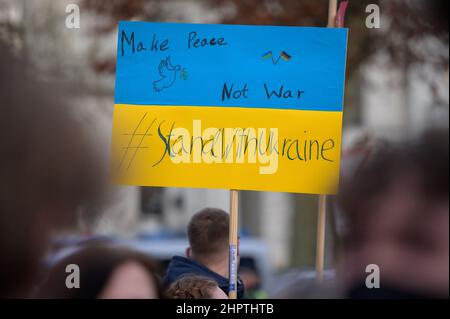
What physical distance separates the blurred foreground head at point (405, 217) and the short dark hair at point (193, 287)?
1424mm

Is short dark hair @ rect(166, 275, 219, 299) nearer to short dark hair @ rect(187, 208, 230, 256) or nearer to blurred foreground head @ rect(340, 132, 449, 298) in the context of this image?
short dark hair @ rect(187, 208, 230, 256)

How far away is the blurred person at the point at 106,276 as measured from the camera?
11.5 feet

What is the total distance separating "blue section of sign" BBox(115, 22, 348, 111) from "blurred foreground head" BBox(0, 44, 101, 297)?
136cm

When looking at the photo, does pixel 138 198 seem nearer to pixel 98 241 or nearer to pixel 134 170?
pixel 98 241

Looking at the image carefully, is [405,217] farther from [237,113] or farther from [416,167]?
[237,113]

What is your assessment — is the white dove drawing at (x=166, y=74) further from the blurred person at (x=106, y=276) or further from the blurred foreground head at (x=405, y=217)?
the blurred foreground head at (x=405, y=217)

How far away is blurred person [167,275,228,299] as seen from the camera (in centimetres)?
296

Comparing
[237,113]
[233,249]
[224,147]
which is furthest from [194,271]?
[237,113]

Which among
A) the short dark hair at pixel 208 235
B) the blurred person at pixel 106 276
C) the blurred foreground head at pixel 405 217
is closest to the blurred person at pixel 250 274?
the blurred foreground head at pixel 405 217

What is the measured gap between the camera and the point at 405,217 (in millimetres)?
4453

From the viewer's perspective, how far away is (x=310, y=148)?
294 centimetres

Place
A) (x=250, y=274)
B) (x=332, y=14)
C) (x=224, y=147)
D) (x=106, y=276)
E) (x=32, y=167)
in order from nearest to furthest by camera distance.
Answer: (x=224, y=147) < (x=332, y=14) < (x=106, y=276) < (x=32, y=167) < (x=250, y=274)

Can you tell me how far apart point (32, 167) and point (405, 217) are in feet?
6.61
